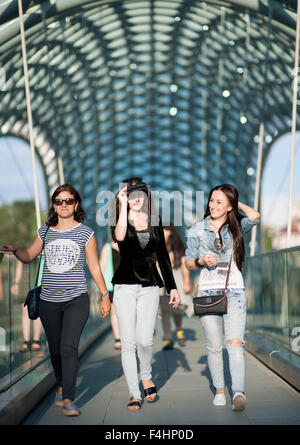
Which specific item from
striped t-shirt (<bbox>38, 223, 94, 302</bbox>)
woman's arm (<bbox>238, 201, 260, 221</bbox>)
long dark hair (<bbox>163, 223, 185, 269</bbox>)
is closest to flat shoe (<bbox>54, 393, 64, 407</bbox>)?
striped t-shirt (<bbox>38, 223, 94, 302</bbox>)

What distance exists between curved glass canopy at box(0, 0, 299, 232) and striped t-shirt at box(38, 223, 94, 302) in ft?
28.9

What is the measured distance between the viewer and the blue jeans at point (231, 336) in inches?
203

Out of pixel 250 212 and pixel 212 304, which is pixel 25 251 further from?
pixel 250 212

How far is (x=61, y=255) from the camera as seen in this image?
5.16 m

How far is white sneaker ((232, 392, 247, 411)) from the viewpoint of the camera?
498 centimetres

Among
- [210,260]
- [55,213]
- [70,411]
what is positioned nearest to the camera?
[70,411]

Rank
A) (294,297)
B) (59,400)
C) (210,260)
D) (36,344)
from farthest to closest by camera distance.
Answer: (294,297) → (36,344) → (59,400) → (210,260)

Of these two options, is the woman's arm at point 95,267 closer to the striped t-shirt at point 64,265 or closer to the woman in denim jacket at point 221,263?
the striped t-shirt at point 64,265

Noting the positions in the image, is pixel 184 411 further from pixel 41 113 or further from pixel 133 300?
pixel 41 113

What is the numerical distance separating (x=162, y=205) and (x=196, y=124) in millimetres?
20751

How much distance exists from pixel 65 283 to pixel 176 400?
1.38 metres

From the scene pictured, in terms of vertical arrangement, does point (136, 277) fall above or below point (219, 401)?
above

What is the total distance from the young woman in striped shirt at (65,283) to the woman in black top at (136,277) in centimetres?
21

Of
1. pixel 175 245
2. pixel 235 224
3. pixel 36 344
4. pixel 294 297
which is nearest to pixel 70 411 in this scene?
pixel 36 344
